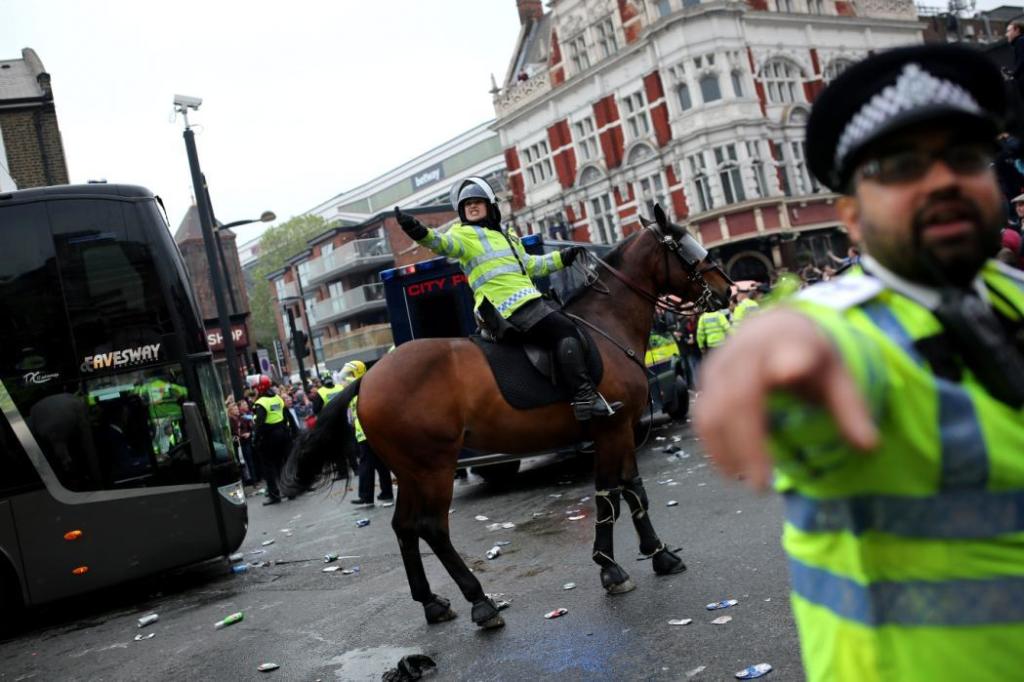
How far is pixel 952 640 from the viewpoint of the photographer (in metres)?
1.58

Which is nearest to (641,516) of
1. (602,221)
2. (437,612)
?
(437,612)

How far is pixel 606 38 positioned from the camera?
140 feet

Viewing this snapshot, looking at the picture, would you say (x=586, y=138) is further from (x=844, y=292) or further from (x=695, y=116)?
(x=844, y=292)

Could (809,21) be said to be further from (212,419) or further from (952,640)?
(952,640)

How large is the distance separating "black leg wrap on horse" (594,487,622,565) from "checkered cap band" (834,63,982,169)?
4.81 m

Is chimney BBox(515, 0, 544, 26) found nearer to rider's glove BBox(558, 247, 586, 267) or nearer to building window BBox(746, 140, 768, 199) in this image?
building window BBox(746, 140, 768, 199)

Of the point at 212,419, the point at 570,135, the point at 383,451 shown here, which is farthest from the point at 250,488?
the point at 570,135

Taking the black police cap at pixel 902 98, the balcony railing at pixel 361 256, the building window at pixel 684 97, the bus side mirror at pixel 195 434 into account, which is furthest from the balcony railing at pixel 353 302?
the black police cap at pixel 902 98

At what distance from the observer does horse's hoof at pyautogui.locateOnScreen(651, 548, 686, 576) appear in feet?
21.1

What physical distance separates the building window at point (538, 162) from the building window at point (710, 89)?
399 inches

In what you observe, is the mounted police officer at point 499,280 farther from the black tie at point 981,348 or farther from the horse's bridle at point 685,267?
the black tie at point 981,348

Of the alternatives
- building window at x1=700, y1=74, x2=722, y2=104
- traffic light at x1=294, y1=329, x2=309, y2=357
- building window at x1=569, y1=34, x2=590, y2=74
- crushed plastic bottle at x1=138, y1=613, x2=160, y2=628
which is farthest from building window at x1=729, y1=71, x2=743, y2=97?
crushed plastic bottle at x1=138, y1=613, x2=160, y2=628

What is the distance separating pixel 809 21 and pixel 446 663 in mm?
43409

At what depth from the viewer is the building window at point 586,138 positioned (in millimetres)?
44562
